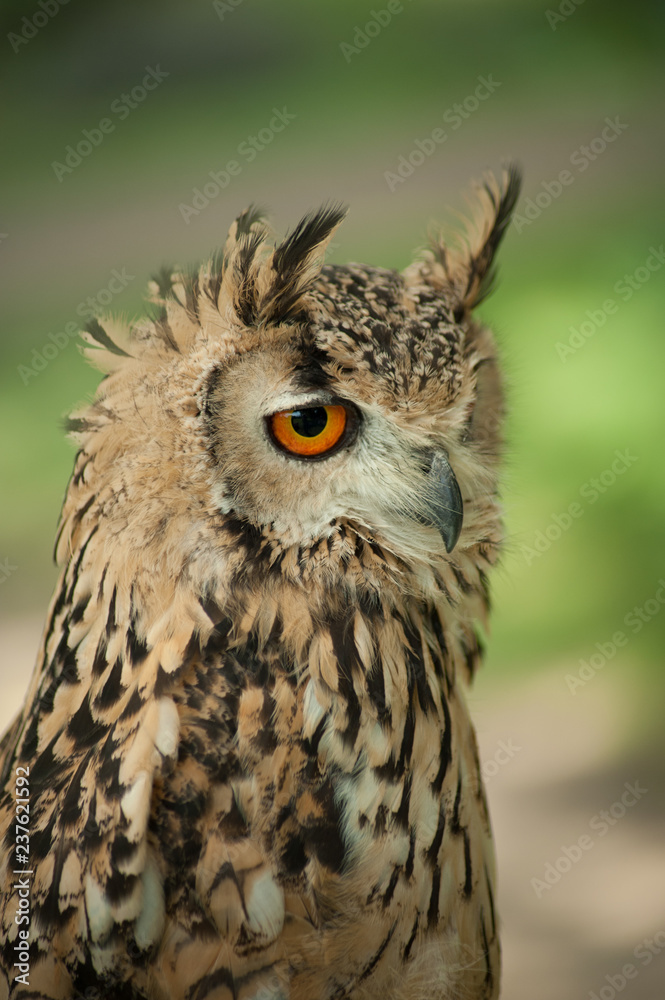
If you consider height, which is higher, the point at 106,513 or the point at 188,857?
the point at 106,513

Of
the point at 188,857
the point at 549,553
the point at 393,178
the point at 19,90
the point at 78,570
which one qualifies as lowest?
the point at 188,857

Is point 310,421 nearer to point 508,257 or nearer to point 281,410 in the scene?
point 281,410

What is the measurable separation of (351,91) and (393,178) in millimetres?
163

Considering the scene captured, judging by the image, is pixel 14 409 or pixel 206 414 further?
pixel 14 409

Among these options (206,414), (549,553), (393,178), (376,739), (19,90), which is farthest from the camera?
(549,553)

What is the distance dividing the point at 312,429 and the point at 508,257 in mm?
1114

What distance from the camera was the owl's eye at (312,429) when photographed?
73 cm

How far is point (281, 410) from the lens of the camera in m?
0.72

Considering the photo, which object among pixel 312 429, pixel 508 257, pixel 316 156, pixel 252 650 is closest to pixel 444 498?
pixel 312 429

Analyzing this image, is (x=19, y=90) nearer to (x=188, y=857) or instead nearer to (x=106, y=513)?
(x=106, y=513)

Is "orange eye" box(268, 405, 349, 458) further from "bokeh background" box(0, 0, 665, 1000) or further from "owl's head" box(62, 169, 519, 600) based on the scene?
"bokeh background" box(0, 0, 665, 1000)

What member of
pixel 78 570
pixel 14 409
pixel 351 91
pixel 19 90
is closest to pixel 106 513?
pixel 78 570

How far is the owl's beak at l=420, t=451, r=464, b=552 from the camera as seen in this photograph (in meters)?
0.79

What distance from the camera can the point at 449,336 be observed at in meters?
0.80
